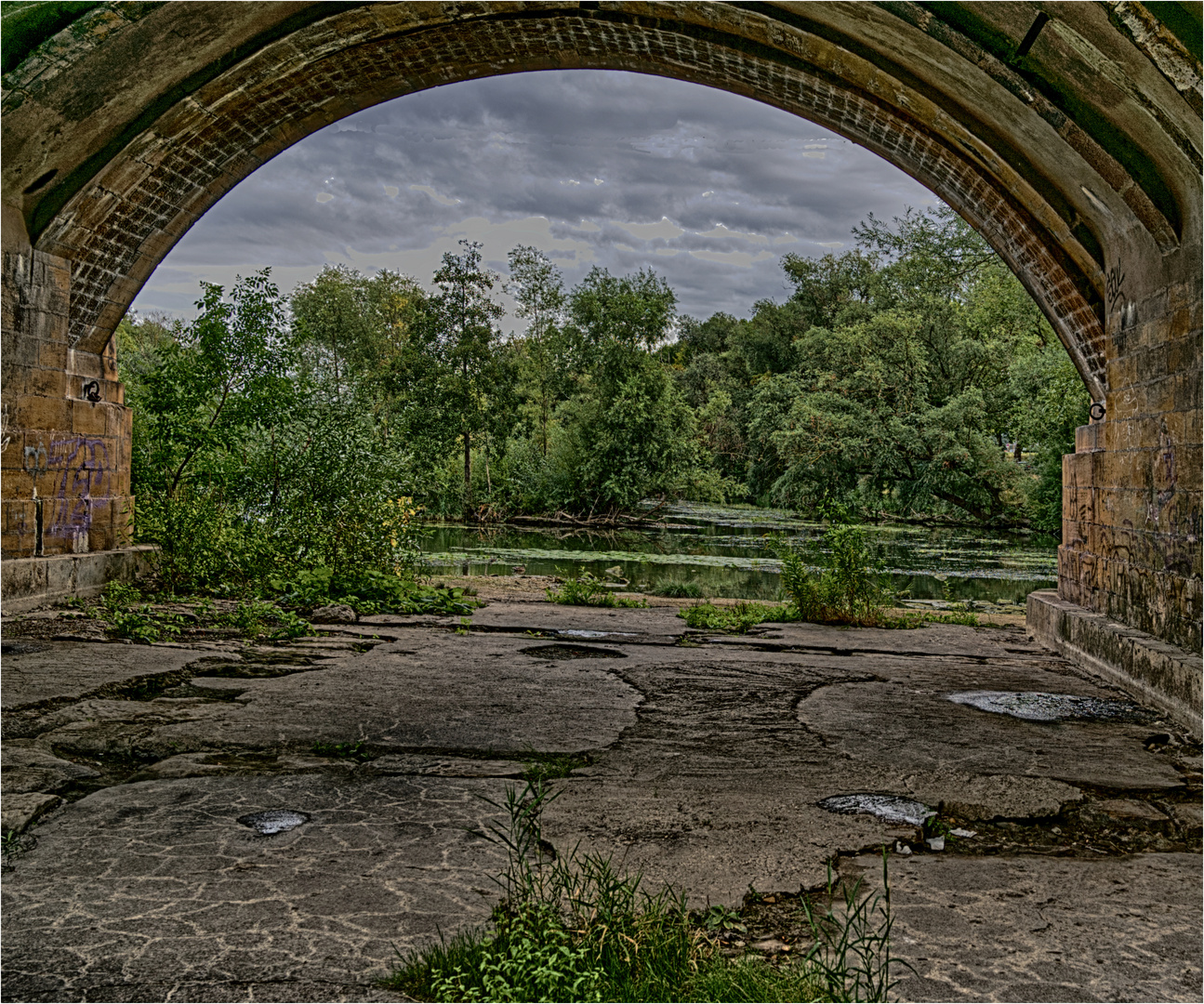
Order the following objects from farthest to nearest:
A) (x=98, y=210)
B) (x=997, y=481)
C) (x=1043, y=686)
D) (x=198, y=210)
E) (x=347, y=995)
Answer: (x=997, y=481) < (x=198, y=210) < (x=98, y=210) < (x=1043, y=686) < (x=347, y=995)

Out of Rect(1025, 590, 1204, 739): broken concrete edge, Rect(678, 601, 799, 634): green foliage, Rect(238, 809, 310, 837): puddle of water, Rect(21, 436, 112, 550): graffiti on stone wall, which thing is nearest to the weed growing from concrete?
Rect(238, 809, 310, 837): puddle of water

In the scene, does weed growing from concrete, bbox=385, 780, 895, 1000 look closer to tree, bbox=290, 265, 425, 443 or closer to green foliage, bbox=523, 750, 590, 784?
green foliage, bbox=523, 750, 590, 784

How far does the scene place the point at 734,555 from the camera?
20.7 metres

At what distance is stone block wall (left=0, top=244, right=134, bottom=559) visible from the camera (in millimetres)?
8188

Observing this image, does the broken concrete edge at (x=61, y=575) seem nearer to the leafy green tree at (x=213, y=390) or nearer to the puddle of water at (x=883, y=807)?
the leafy green tree at (x=213, y=390)

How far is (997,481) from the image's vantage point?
92.4 feet

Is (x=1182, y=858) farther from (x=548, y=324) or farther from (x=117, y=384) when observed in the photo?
(x=548, y=324)

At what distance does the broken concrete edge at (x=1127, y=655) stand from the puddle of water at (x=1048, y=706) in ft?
0.62

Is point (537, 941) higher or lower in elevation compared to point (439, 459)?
lower

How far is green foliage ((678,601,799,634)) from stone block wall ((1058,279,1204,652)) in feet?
9.57

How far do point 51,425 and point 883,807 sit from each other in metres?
7.86

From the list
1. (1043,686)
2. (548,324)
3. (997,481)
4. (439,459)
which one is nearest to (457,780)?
(1043,686)

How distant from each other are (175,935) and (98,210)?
741 cm

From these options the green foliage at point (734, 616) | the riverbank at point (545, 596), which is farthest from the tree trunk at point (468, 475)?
the green foliage at point (734, 616)
